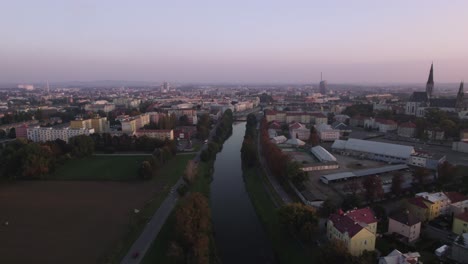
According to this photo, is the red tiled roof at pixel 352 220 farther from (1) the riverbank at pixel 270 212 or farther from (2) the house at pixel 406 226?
(1) the riverbank at pixel 270 212

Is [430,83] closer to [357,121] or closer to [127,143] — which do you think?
[357,121]

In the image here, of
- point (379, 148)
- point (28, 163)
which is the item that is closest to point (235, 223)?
point (28, 163)

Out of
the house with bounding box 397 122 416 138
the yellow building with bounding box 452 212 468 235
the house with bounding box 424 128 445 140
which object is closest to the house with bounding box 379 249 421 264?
the yellow building with bounding box 452 212 468 235

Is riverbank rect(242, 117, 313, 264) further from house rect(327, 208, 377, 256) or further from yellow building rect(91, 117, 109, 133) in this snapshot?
yellow building rect(91, 117, 109, 133)

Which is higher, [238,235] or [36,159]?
[36,159]

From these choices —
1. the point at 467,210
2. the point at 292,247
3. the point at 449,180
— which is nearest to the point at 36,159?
the point at 292,247

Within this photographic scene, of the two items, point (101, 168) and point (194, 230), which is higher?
point (194, 230)

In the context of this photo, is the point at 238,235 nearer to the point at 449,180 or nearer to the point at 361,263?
the point at 361,263

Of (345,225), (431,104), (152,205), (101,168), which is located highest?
(431,104)
